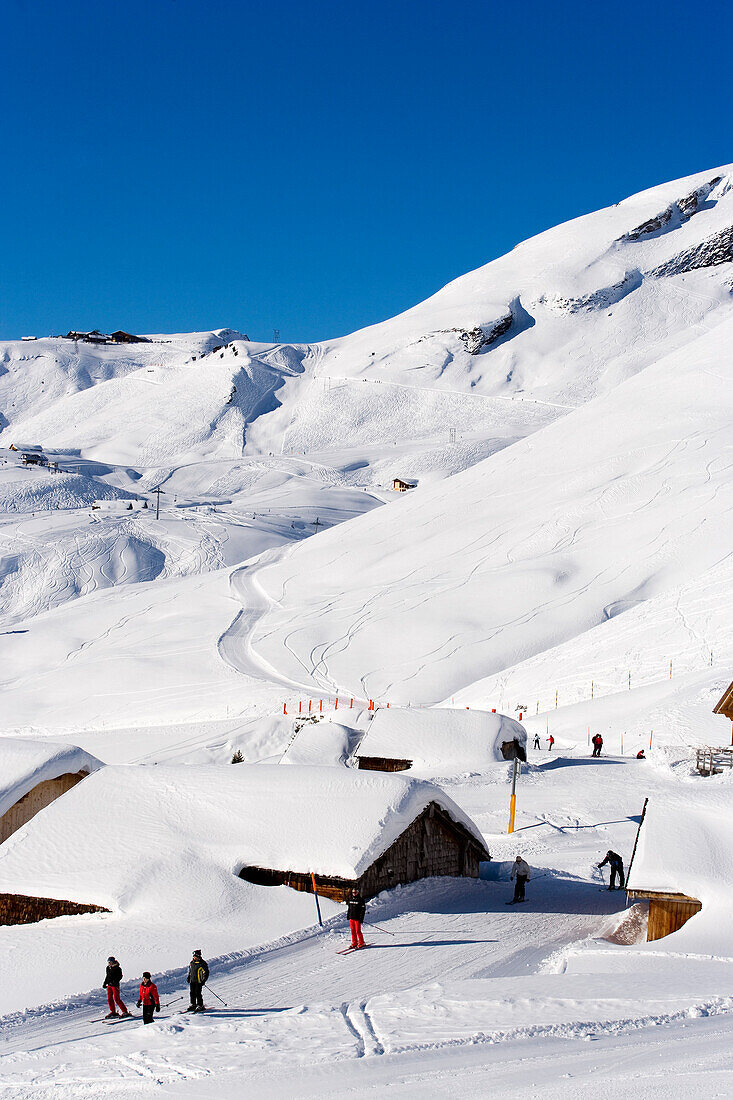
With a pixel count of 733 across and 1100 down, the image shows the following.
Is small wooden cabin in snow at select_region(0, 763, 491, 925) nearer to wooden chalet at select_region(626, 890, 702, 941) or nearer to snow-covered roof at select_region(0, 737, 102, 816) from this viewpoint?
snow-covered roof at select_region(0, 737, 102, 816)

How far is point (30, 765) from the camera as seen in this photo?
18.2 m

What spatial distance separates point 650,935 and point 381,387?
11924 cm

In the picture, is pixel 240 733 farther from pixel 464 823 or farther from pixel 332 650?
pixel 464 823

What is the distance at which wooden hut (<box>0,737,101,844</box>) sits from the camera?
58.2 feet

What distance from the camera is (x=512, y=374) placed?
432 ft

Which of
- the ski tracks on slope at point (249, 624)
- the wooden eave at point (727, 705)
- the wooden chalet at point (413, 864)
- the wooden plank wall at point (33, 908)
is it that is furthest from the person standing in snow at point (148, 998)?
the ski tracks on slope at point (249, 624)

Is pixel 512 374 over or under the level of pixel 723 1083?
over

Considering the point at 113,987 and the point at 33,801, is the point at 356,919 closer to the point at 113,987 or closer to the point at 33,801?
the point at 113,987

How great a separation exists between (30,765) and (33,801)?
68 centimetres

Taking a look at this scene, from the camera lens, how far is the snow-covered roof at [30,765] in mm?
17781

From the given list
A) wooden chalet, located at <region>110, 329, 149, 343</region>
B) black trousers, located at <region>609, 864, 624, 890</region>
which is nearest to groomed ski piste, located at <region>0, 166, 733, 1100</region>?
black trousers, located at <region>609, 864, 624, 890</region>

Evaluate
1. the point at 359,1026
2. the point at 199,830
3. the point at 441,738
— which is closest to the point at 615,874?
the point at 199,830

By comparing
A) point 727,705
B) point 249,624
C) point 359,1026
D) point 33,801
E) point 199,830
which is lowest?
point 359,1026

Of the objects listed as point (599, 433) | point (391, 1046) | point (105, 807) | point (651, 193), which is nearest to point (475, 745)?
point (105, 807)
